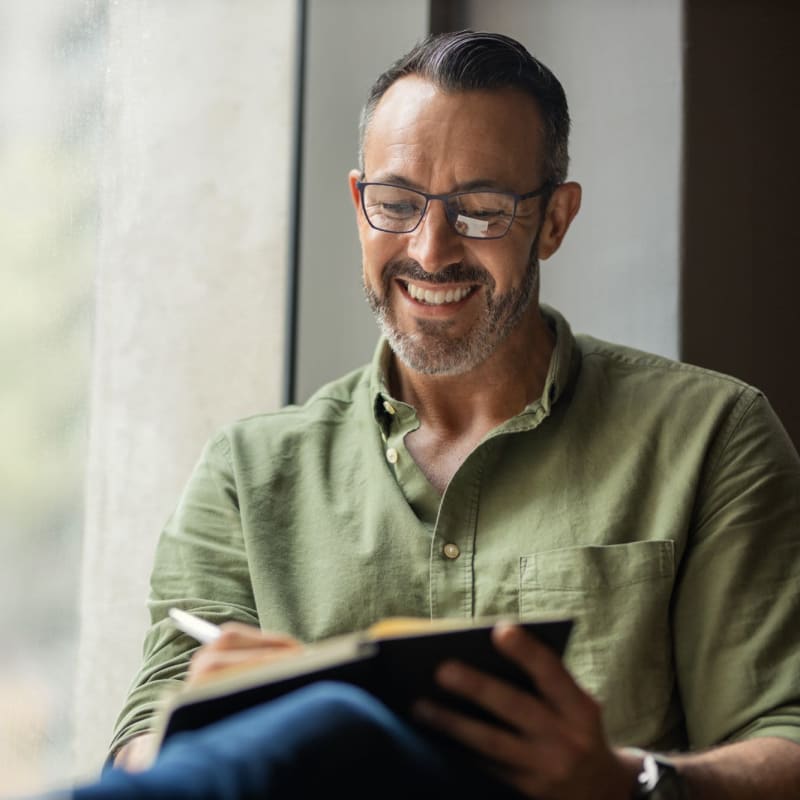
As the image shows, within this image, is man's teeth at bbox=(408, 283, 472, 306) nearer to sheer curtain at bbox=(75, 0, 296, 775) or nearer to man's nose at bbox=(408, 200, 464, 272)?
man's nose at bbox=(408, 200, 464, 272)

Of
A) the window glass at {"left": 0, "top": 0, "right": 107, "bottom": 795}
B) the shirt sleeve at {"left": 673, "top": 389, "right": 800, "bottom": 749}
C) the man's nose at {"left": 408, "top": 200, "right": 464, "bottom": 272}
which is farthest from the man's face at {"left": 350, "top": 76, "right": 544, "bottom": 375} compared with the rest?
the window glass at {"left": 0, "top": 0, "right": 107, "bottom": 795}

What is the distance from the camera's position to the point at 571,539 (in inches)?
64.9

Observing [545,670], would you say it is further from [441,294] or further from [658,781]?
[441,294]

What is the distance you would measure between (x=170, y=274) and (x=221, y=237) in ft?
0.45

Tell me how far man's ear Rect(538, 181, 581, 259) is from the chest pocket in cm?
53

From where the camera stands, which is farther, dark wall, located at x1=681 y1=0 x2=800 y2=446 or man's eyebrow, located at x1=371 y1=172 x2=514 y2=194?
dark wall, located at x1=681 y1=0 x2=800 y2=446

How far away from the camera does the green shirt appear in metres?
1.56

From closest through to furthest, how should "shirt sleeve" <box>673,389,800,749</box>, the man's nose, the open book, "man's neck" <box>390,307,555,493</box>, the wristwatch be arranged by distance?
the open book < the wristwatch < "shirt sleeve" <box>673,389,800,749</box> < the man's nose < "man's neck" <box>390,307,555,493</box>

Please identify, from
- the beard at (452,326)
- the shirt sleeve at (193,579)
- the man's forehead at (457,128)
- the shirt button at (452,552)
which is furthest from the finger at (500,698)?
the man's forehead at (457,128)

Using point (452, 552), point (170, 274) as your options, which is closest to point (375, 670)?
point (452, 552)

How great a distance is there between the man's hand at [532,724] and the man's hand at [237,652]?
0.53 ft

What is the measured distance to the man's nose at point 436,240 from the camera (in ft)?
5.66

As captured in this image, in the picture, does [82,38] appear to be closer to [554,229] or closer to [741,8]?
[554,229]

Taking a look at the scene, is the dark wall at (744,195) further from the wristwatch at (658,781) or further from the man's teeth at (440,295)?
the wristwatch at (658,781)
